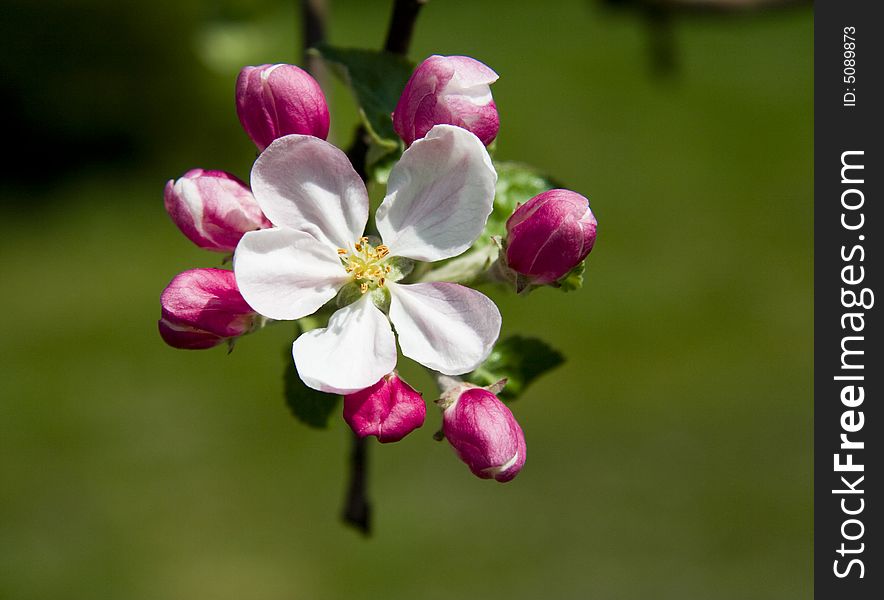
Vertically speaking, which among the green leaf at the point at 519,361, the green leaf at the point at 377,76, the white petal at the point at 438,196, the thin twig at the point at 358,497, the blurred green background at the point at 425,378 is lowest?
the blurred green background at the point at 425,378

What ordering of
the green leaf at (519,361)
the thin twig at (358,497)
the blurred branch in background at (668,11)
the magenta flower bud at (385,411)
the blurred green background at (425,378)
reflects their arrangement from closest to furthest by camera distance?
the magenta flower bud at (385,411)
the green leaf at (519,361)
the thin twig at (358,497)
the blurred branch in background at (668,11)
the blurred green background at (425,378)

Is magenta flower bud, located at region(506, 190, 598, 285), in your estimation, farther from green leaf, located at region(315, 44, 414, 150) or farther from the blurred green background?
the blurred green background

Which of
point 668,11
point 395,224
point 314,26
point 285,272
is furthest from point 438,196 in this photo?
point 668,11

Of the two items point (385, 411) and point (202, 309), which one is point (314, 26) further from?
point (385, 411)

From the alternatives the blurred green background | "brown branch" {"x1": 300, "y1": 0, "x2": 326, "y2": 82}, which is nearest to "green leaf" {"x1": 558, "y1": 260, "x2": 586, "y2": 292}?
"brown branch" {"x1": 300, "y1": 0, "x2": 326, "y2": 82}

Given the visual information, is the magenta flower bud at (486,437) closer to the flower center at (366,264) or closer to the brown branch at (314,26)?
the flower center at (366,264)

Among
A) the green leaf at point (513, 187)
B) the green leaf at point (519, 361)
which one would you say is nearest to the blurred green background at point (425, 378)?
the green leaf at point (513, 187)
